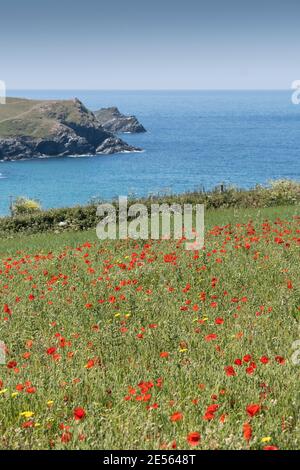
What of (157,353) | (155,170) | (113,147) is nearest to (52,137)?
(113,147)

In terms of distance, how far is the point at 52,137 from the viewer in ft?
556

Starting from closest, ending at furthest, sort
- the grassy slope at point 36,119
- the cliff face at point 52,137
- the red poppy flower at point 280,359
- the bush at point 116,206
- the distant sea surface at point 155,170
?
1. the red poppy flower at point 280,359
2. the bush at point 116,206
3. the distant sea surface at point 155,170
4. the cliff face at point 52,137
5. the grassy slope at point 36,119

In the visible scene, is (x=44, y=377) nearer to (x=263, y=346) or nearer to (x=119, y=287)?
(x=263, y=346)

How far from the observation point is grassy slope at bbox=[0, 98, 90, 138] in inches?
6772

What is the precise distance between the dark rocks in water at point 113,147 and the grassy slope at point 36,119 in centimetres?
1652

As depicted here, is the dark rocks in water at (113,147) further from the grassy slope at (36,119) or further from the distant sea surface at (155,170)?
the grassy slope at (36,119)

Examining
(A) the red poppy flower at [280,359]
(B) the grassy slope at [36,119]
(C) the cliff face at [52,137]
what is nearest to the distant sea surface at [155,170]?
(C) the cliff face at [52,137]

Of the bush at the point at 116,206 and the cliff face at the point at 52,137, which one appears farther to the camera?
the cliff face at the point at 52,137

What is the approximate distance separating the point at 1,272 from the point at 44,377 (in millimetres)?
7979

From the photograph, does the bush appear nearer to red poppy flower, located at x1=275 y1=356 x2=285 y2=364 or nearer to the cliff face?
red poppy flower, located at x1=275 y1=356 x2=285 y2=364

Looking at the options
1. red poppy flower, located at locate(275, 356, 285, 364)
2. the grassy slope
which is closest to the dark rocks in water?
the grassy slope

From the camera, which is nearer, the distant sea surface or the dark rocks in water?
the distant sea surface

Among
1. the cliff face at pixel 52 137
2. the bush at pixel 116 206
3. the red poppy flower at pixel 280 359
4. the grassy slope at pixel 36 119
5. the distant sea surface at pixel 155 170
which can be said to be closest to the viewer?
the red poppy flower at pixel 280 359

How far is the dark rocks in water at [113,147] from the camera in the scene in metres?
169
